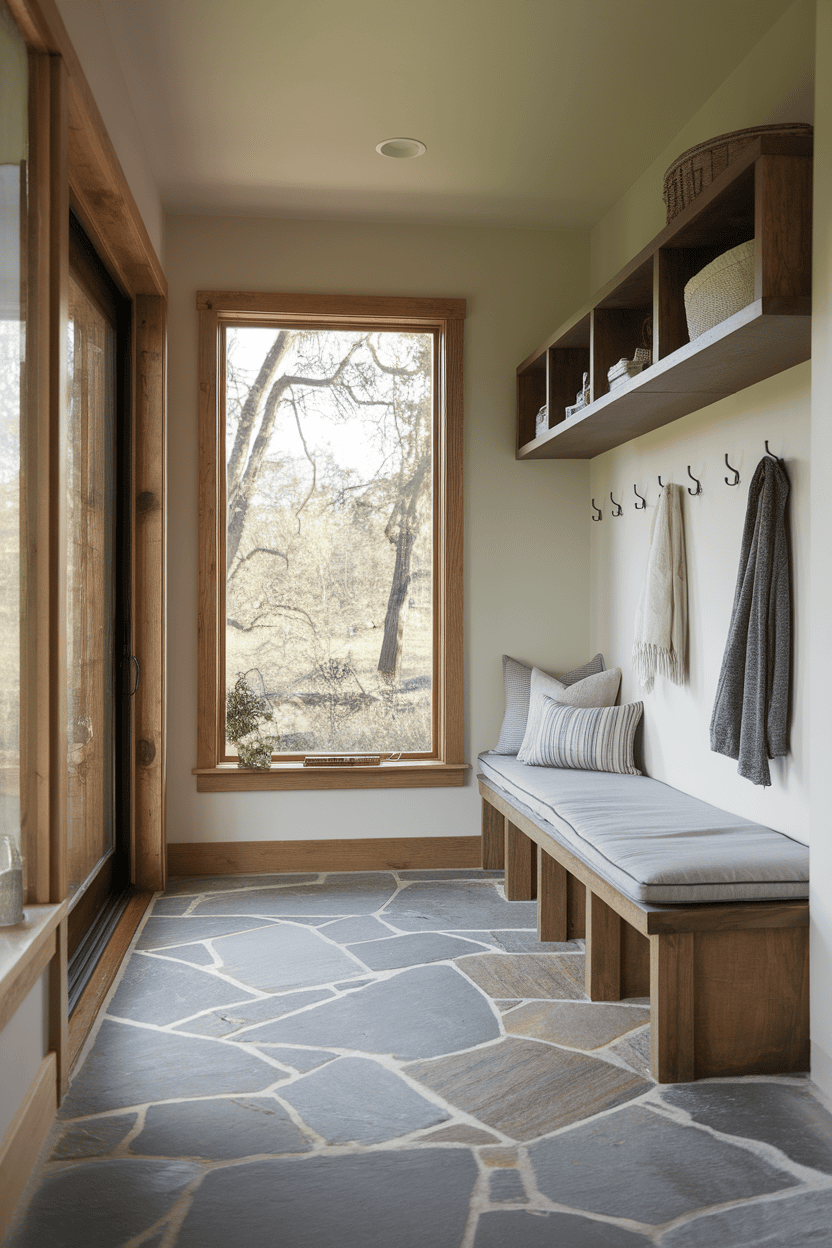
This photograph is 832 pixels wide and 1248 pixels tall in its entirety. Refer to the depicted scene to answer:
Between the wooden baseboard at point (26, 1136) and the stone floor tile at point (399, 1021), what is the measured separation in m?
0.60

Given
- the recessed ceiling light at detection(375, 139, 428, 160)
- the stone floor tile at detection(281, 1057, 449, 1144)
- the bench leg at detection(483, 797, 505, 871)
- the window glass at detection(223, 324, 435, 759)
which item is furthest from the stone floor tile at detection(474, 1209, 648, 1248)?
the recessed ceiling light at detection(375, 139, 428, 160)

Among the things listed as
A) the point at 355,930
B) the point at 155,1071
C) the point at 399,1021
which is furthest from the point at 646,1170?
the point at 355,930

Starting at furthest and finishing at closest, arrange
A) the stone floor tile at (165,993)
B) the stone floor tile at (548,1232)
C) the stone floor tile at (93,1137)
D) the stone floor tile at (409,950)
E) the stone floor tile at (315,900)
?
1. the stone floor tile at (315,900)
2. the stone floor tile at (409,950)
3. the stone floor tile at (165,993)
4. the stone floor tile at (93,1137)
5. the stone floor tile at (548,1232)

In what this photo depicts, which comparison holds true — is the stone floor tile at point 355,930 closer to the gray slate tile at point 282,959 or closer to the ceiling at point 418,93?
the gray slate tile at point 282,959

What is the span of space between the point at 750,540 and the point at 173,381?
8.72 feet

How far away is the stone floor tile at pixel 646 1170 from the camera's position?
1.89 meters

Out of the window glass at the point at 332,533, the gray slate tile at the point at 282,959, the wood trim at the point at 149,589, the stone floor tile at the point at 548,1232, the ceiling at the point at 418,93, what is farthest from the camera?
the window glass at the point at 332,533

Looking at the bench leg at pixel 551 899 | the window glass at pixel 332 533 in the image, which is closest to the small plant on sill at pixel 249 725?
the window glass at pixel 332 533

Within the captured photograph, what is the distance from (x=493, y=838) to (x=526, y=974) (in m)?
1.32

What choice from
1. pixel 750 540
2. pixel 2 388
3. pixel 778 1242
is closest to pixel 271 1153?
pixel 778 1242

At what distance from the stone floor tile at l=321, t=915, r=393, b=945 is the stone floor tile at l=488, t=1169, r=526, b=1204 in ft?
4.73

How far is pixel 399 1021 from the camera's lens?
2.71 metres

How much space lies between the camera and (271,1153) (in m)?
2.05

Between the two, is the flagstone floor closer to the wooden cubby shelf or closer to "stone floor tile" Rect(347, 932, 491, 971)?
"stone floor tile" Rect(347, 932, 491, 971)
